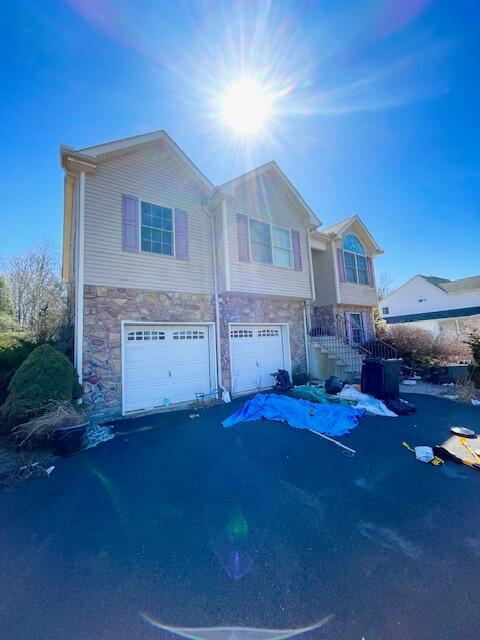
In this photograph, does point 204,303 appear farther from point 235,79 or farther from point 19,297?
point 19,297

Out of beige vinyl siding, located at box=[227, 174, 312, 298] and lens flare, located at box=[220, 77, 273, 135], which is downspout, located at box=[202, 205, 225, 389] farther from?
lens flare, located at box=[220, 77, 273, 135]

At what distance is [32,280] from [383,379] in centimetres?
1858

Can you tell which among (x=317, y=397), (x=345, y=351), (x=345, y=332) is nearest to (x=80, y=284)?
(x=317, y=397)

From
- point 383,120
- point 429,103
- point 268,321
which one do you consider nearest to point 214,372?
point 268,321

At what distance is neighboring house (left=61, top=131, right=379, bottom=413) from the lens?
6852mm

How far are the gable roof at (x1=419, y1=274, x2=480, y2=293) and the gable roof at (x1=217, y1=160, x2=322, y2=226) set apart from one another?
20.1m

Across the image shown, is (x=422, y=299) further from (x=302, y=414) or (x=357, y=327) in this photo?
(x=302, y=414)

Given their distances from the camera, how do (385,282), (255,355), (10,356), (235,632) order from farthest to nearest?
1. (385,282)
2. (255,355)
3. (10,356)
4. (235,632)

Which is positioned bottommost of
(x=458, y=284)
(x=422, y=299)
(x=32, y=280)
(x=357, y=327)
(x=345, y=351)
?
(x=345, y=351)

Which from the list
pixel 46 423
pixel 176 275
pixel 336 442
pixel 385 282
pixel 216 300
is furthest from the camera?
pixel 385 282

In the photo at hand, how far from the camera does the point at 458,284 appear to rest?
79.6ft

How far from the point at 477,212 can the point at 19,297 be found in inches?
982

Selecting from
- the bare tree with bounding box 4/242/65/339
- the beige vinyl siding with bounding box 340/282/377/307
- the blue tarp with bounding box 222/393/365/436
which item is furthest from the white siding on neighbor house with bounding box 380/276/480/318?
the bare tree with bounding box 4/242/65/339

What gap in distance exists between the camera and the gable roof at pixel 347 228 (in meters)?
12.6
